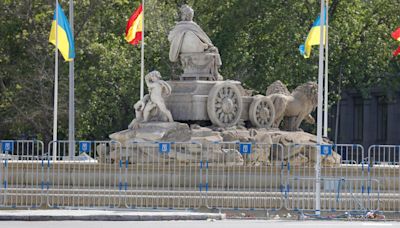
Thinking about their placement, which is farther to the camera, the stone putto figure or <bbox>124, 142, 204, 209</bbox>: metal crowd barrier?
the stone putto figure

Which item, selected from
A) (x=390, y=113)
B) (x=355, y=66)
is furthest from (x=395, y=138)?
(x=355, y=66)

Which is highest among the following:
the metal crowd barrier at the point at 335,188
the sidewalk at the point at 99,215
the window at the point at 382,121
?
the window at the point at 382,121

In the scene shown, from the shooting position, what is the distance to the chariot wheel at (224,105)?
3938 cm

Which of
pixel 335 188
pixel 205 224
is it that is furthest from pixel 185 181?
pixel 205 224

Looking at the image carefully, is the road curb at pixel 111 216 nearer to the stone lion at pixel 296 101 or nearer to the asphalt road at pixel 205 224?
the asphalt road at pixel 205 224

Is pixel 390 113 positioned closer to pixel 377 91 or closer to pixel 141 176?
pixel 377 91

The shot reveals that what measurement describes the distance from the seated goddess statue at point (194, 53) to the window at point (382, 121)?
4508 cm

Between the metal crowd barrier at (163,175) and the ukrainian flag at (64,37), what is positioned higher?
the ukrainian flag at (64,37)

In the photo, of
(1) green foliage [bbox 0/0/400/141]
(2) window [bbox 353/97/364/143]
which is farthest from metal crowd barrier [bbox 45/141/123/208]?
(2) window [bbox 353/97/364/143]

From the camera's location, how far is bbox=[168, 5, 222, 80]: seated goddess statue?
132ft

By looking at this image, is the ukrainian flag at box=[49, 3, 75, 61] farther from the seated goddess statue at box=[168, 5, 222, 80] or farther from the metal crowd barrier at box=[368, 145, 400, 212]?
the metal crowd barrier at box=[368, 145, 400, 212]

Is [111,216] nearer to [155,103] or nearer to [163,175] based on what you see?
[163,175]

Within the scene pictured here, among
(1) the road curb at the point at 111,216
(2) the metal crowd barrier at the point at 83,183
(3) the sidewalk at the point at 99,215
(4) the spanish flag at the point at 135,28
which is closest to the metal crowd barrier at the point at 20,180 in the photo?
(2) the metal crowd barrier at the point at 83,183

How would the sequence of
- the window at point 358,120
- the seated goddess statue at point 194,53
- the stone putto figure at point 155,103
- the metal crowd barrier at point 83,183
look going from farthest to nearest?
the window at point 358,120, the seated goddess statue at point 194,53, the stone putto figure at point 155,103, the metal crowd barrier at point 83,183
